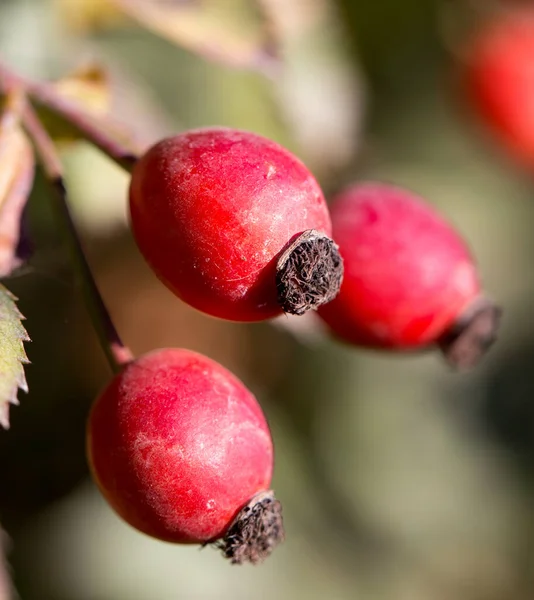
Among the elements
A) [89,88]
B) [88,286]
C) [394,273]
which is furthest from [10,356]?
[89,88]

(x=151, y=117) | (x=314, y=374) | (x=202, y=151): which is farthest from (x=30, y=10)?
(x=314, y=374)

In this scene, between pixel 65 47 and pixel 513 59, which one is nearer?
pixel 65 47

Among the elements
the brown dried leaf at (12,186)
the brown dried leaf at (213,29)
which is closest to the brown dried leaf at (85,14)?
the brown dried leaf at (213,29)

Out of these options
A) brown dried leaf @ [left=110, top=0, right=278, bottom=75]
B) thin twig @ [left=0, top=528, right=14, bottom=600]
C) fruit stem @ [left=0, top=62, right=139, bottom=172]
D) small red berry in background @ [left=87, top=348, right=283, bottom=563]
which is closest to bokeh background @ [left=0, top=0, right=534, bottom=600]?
brown dried leaf @ [left=110, top=0, right=278, bottom=75]

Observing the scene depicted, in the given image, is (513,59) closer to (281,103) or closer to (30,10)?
(281,103)

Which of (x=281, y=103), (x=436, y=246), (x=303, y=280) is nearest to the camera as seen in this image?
(x=303, y=280)

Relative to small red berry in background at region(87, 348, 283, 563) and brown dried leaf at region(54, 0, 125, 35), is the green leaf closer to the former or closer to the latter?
small red berry in background at region(87, 348, 283, 563)

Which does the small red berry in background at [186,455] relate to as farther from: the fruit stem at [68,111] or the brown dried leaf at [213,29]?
the brown dried leaf at [213,29]
